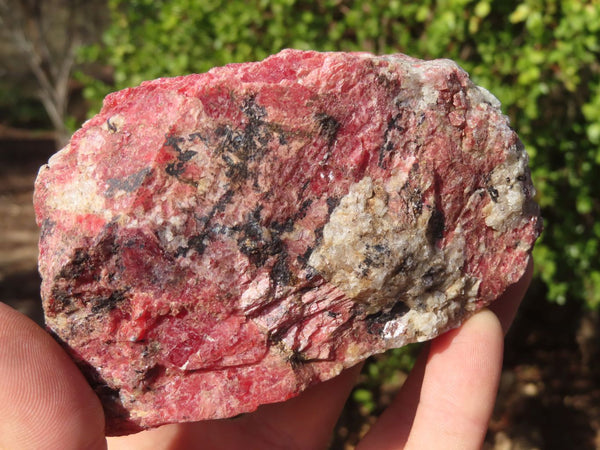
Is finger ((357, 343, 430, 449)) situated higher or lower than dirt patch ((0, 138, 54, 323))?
higher

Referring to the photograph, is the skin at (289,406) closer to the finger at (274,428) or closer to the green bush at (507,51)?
the finger at (274,428)

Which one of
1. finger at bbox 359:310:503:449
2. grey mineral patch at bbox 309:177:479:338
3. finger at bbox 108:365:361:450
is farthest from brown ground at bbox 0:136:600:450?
grey mineral patch at bbox 309:177:479:338

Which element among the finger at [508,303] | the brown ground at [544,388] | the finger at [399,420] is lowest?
the brown ground at [544,388]

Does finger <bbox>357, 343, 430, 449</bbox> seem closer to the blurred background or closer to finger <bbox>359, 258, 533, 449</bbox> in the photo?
finger <bbox>359, 258, 533, 449</bbox>

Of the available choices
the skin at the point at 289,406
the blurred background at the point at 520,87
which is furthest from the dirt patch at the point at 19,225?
the skin at the point at 289,406

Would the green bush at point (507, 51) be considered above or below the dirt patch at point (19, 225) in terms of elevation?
above

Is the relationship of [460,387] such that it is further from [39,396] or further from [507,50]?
[507,50]
